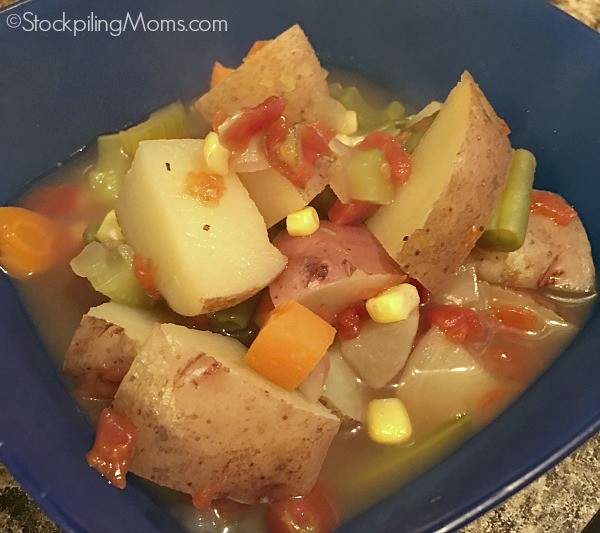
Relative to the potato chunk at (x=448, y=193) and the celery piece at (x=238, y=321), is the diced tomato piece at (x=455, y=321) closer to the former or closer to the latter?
the potato chunk at (x=448, y=193)

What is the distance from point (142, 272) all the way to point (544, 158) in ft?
3.52

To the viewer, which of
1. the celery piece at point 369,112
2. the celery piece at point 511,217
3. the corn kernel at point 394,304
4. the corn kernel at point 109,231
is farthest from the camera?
the celery piece at point 369,112

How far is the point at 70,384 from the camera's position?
1374 millimetres

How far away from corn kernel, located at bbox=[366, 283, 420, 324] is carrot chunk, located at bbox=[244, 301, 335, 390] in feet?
0.52

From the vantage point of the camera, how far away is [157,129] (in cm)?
175

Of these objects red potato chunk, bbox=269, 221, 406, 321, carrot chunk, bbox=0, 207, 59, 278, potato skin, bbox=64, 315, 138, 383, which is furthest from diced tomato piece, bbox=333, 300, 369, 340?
carrot chunk, bbox=0, 207, 59, 278

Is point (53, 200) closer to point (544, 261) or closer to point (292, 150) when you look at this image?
point (292, 150)

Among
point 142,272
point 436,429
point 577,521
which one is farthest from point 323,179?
point 577,521

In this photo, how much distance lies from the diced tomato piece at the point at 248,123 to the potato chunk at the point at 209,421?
0.42 meters

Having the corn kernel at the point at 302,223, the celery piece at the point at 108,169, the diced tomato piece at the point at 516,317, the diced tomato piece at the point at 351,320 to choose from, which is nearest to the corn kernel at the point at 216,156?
the corn kernel at the point at 302,223

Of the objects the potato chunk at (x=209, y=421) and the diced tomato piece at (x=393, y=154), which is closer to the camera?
the potato chunk at (x=209, y=421)

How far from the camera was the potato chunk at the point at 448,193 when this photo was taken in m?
1.27

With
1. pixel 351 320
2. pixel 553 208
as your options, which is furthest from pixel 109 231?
pixel 553 208

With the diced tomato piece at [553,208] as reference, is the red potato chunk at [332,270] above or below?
below
